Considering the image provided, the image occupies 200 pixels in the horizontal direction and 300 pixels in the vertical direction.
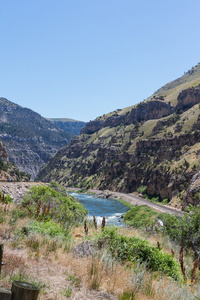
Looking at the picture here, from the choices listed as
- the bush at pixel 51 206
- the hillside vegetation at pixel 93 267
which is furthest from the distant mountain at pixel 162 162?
the hillside vegetation at pixel 93 267

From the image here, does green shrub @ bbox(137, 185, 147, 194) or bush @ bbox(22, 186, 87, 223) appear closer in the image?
bush @ bbox(22, 186, 87, 223)

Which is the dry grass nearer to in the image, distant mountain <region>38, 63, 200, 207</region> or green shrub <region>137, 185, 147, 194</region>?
distant mountain <region>38, 63, 200, 207</region>

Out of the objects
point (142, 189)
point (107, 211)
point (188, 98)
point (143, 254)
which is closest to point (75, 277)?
point (143, 254)

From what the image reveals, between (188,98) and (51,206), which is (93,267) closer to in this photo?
(51,206)

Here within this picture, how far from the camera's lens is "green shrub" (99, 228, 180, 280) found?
302 inches

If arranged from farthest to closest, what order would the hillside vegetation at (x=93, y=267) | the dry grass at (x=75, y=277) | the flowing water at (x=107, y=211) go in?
1. the flowing water at (x=107, y=211)
2. the hillside vegetation at (x=93, y=267)
3. the dry grass at (x=75, y=277)

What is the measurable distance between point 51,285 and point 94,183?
167 m

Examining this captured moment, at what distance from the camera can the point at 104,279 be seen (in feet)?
19.2

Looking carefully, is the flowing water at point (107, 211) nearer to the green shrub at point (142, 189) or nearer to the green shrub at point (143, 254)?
the green shrub at point (142, 189)

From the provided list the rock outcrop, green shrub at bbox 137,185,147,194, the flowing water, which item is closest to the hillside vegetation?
the flowing water

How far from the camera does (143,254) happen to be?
26.3 ft

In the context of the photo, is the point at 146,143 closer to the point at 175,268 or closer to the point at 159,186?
the point at 159,186

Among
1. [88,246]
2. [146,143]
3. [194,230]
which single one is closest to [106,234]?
[88,246]

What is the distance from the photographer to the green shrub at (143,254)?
766cm
